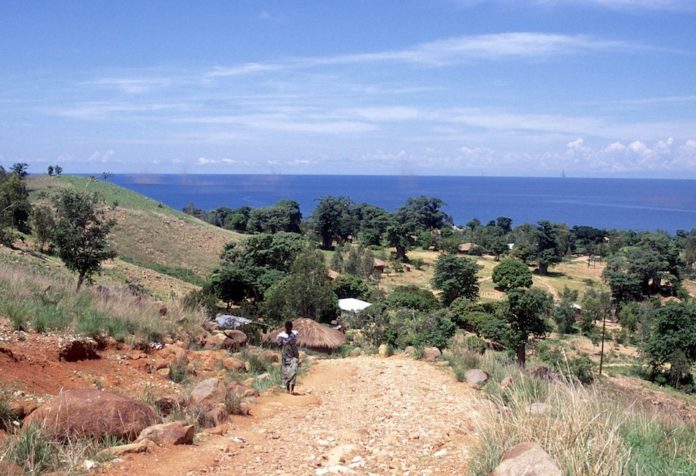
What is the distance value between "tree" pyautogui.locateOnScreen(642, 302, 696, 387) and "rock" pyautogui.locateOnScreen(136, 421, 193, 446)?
28446 millimetres

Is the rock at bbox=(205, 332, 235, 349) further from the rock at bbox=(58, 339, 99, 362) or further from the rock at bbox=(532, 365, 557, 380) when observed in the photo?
the rock at bbox=(532, 365, 557, 380)

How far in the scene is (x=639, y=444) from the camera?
5.09 m

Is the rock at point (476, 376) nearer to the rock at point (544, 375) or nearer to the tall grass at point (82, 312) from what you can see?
the rock at point (544, 375)

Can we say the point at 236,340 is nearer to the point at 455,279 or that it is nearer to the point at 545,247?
the point at 455,279

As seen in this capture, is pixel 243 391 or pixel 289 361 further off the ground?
pixel 289 361

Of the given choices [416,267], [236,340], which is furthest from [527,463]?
[416,267]

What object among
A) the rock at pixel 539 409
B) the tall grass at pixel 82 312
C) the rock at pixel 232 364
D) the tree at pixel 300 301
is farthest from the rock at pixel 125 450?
the tree at pixel 300 301

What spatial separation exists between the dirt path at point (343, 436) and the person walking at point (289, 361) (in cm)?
29

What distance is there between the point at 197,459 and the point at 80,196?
13787mm

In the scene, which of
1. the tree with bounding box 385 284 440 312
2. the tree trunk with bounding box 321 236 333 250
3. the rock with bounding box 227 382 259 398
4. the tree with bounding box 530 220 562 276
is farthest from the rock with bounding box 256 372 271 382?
the tree trunk with bounding box 321 236 333 250

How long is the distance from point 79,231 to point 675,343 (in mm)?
27779

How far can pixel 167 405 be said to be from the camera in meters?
6.67

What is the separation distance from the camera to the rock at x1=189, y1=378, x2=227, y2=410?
22.7 feet

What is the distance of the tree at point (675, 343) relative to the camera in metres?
27.8
